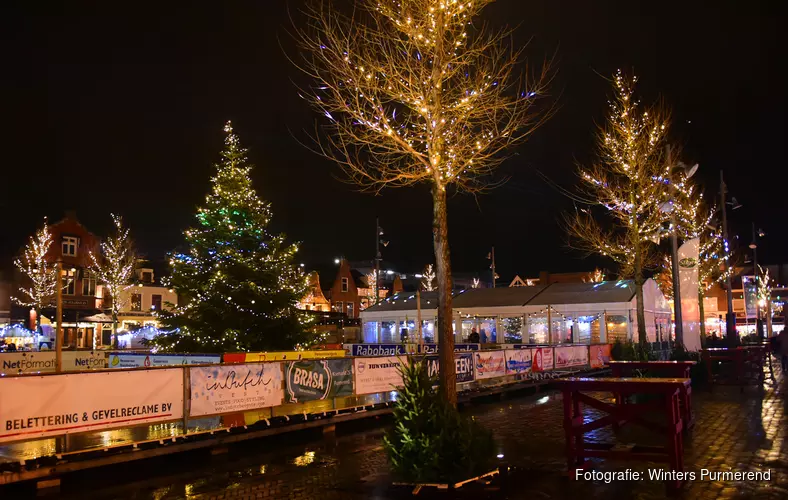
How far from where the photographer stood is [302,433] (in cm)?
1416

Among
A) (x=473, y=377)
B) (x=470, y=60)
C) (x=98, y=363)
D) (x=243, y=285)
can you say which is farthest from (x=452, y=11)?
(x=98, y=363)

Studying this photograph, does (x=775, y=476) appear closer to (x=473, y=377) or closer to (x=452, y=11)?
(x=452, y=11)

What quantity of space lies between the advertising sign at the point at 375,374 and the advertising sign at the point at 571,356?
922 cm

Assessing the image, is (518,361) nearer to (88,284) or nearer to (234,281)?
(234,281)

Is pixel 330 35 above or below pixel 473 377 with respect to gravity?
above

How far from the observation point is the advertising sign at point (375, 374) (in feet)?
50.1

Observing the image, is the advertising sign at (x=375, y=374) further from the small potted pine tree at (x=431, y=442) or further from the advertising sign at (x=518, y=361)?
the small potted pine tree at (x=431, y=442)

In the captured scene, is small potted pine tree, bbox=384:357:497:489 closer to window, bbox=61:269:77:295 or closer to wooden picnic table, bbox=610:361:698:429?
wooden picnic table, bbox=610:361:698:429

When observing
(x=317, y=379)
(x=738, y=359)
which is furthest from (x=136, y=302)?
(x=738, y=359)

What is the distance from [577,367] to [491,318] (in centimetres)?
1294

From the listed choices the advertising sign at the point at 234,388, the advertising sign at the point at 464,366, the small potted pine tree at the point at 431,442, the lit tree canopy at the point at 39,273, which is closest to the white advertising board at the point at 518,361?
the advertising sign at the point at 464,366

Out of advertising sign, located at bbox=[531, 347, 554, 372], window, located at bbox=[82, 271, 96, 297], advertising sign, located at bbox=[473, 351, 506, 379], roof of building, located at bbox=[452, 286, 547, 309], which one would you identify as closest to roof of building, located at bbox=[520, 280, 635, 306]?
Result: roof of building, located at bbox=[452, 286, 547, 309]

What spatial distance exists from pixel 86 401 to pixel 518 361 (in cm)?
1422

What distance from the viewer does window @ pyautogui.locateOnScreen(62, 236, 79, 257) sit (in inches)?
1989
